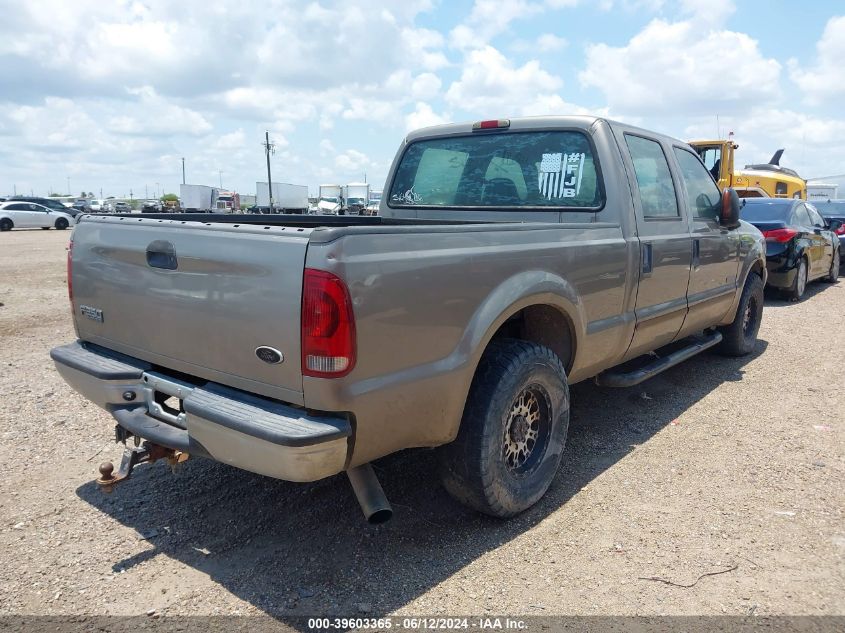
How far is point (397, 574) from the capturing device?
2826 millimetres

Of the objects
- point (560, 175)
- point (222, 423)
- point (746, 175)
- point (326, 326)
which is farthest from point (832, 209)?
point (222, 423)

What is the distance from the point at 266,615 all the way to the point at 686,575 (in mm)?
1764

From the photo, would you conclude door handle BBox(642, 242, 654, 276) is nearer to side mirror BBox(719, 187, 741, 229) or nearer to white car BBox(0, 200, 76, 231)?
side mirror BBox(719, 187, 741, 229)

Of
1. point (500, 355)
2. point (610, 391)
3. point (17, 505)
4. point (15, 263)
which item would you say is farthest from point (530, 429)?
point (15, 263)

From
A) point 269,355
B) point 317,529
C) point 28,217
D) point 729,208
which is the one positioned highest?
point 729,208

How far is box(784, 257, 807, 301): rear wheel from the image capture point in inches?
393

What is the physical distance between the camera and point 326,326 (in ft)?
7.68

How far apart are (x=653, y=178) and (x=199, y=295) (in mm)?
3229

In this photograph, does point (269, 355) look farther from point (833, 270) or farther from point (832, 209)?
point (832, 209)

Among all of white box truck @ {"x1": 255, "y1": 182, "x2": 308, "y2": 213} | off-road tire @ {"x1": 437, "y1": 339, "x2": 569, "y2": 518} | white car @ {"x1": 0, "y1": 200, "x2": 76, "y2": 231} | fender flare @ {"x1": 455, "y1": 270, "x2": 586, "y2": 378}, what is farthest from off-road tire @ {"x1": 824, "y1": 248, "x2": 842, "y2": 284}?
white car @ {"x1": 0, "y1": 200, "x2": 76, "y2": 231}

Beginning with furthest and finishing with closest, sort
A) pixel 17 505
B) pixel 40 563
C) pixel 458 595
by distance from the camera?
pixel 17 505, pixel 40 563, pixel 458 595

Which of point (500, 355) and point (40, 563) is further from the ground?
point (500, 355)

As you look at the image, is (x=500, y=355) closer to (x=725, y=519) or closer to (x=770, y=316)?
(x=725, y=519)

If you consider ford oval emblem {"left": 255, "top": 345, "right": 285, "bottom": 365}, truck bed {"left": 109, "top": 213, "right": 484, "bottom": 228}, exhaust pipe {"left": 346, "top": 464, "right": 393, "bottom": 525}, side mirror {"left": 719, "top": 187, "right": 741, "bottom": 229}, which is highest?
side mirror {"left": 719, "top": 187, "right": 741, "bottom": 229}
